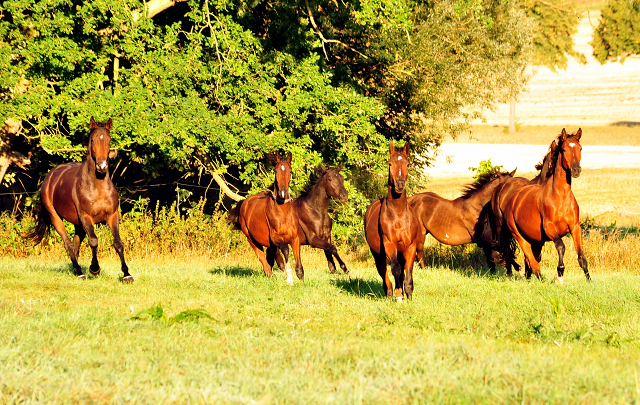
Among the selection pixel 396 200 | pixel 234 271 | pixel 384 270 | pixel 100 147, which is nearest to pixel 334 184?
pixel 234 271

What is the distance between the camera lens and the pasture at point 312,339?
563cm

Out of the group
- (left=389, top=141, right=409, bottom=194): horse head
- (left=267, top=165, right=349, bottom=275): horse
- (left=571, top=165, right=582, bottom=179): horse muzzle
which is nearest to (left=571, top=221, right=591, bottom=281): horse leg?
(left=571, top=165, right=582, bottom=179): horse muzzle

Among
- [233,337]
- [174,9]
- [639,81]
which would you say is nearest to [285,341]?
[233,337]

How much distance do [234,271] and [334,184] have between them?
2709 mm

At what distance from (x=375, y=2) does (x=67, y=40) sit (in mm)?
6749

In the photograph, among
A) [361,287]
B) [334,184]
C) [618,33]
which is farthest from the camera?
[618,33]

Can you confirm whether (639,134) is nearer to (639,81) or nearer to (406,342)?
(639,81)

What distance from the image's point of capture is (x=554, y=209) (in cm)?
1230

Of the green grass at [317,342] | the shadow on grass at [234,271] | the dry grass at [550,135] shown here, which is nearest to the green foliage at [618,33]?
the dry grass at [550,135]

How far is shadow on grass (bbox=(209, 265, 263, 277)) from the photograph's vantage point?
1416 centimetres

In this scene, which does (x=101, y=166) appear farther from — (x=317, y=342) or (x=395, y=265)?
(x=317, y=342)

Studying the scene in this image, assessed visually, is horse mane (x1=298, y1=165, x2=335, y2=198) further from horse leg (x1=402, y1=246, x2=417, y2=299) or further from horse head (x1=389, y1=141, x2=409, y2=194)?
horse head (x1=389, y1=141, x2=409, y2=194)

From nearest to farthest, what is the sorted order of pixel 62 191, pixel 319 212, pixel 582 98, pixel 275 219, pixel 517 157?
pixel 275 219, pixel 62 191, pixel 319 212, pixel 517 157, pixel 582 98

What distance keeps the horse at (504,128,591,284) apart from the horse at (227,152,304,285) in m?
3.90
